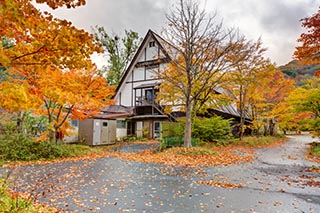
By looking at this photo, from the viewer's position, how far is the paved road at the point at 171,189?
15.6 ft

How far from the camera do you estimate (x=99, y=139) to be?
1864 centimetres

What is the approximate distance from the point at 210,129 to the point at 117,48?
2408cm

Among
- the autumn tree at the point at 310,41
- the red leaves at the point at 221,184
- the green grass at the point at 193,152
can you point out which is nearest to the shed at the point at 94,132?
the green grass at the point at 193,152

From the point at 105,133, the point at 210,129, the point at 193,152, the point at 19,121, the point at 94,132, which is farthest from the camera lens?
the point at 105,133

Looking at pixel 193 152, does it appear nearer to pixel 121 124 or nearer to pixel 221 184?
pixel 221 184

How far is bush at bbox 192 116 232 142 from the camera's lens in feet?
55.2

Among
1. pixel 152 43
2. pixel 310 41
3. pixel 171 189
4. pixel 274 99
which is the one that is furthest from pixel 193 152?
pixel 274 99

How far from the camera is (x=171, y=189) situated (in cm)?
607

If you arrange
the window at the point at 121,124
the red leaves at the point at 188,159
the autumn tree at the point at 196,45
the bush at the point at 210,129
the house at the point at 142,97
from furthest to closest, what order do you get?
the window at the point at 121,124 < the house at the point at 142,97 < the bush at the point at 210,129 < the autumn tree at the point at 196,45 < the red leaves at the point at 188,159

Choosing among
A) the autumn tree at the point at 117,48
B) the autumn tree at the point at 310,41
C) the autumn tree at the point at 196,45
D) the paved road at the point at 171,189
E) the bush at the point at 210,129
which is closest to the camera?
the paved road at the point at 171,189

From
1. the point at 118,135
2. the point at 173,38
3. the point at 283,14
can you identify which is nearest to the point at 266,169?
the point at 173,38

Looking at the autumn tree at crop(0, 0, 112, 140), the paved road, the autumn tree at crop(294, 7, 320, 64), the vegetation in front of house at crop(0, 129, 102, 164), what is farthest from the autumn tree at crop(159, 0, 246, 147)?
the autumn tree at crop(0, 0, 112, 140)

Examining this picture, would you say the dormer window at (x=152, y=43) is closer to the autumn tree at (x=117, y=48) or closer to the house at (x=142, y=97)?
the house at (x=142, y=97)

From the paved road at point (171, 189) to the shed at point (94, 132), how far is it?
875cm
